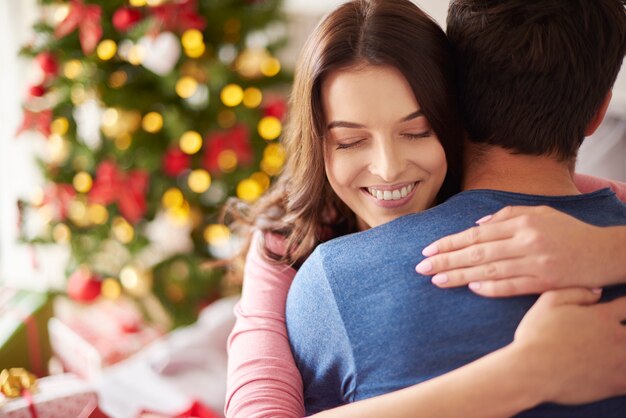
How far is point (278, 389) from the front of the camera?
1.24m

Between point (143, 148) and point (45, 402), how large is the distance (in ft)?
4.26

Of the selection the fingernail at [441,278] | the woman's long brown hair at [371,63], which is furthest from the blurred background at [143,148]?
the fingernail at [441,278]

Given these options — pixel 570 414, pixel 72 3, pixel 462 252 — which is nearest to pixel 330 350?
pixel 462 252

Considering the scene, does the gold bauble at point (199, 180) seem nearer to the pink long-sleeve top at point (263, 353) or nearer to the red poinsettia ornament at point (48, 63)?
the red poinsettia ornament at point (48, 63)

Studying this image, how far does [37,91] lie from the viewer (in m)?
2.78

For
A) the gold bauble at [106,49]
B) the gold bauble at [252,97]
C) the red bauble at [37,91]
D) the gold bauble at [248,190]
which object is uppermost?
the gold bauble at [106,49]

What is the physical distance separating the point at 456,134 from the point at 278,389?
0.58m

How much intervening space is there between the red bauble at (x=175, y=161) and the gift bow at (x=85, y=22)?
0.50 m

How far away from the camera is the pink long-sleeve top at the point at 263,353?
124 cm

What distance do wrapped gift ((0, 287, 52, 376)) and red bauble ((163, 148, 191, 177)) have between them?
0.82m

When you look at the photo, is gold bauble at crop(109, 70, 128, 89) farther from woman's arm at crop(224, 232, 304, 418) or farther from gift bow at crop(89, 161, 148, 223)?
woman's arm at crop(224, 232, 304, 418)

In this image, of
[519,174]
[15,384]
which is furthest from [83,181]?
[519,174]

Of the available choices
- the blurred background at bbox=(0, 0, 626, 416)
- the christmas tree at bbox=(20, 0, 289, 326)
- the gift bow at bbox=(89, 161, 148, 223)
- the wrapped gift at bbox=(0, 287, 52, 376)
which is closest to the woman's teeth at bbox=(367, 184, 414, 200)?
the blurred background at bbox=(0, 0, 626, 416)

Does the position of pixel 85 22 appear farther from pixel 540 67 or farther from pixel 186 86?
pixel 540 67
